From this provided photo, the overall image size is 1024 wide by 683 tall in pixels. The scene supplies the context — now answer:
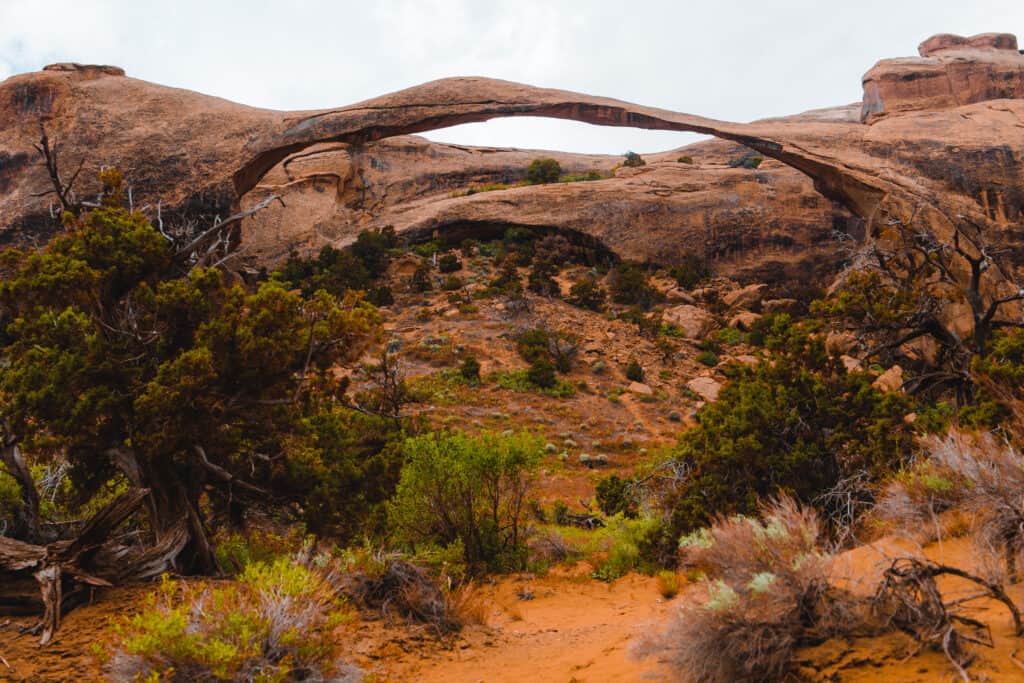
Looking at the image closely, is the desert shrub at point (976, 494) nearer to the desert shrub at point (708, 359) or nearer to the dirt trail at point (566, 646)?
the dirt trail at point (566, 646)

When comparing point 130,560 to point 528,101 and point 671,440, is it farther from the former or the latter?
point 528,101

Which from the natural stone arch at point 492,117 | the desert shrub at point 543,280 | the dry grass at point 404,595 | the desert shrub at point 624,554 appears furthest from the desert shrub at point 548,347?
the dry grass at point 404,595

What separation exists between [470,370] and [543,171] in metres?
18.3

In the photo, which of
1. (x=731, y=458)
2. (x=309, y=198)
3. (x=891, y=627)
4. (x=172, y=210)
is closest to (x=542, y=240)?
(x=309, y=198)

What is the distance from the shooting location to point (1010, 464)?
3.80 m

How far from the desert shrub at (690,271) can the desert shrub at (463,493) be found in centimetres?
2041

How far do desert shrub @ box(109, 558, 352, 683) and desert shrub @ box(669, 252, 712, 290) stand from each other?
80.6 feet

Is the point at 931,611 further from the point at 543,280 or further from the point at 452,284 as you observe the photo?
the point at 452,284

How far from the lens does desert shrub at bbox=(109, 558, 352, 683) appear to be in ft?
10.3

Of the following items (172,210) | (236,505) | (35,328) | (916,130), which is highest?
(916,130)

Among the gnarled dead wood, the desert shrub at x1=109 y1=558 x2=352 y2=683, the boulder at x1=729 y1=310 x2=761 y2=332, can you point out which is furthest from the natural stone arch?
the desert shrub at x1=109 y1=558 x2=352 y2=683

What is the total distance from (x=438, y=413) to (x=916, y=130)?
2196 cm

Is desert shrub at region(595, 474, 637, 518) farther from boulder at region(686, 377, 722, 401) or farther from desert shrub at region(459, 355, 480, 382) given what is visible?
boulder at region(686, 377, 722, 401)

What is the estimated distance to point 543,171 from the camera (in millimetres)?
34250
